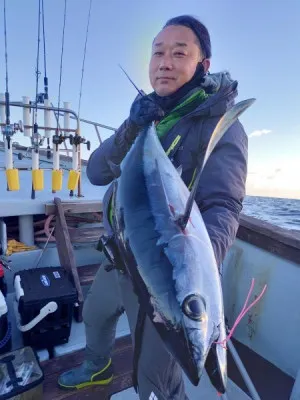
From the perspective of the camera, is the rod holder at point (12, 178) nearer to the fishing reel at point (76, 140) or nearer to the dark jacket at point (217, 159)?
the fishing reel at point (76, 140)

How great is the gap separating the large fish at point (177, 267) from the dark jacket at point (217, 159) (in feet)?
0.64

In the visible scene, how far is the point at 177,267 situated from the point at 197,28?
1.36m

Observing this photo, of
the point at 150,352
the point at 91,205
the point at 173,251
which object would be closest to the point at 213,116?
the point at 173,251

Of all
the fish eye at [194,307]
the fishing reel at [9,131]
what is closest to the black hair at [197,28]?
the fish eye at [194,307]

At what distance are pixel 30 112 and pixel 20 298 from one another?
4.19 m

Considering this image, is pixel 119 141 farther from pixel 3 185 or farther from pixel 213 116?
pixel 3 185

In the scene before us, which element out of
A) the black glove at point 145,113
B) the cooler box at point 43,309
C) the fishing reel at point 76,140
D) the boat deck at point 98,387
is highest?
the fishing reel at point 76,140

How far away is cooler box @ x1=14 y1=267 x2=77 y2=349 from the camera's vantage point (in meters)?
2.62

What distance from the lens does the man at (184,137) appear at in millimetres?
1311

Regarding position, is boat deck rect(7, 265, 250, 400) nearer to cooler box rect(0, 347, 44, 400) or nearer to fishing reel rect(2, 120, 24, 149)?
cooler box rect(0, 347, 44, 400)

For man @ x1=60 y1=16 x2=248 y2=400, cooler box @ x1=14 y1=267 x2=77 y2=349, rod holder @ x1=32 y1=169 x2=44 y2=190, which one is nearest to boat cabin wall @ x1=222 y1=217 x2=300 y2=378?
man @ x1=60 y1=16 x2=248 y2=400

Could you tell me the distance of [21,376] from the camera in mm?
2096

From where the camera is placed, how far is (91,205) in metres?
4.20

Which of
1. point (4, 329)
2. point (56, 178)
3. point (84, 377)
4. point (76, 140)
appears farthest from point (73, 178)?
point (84, 377)
